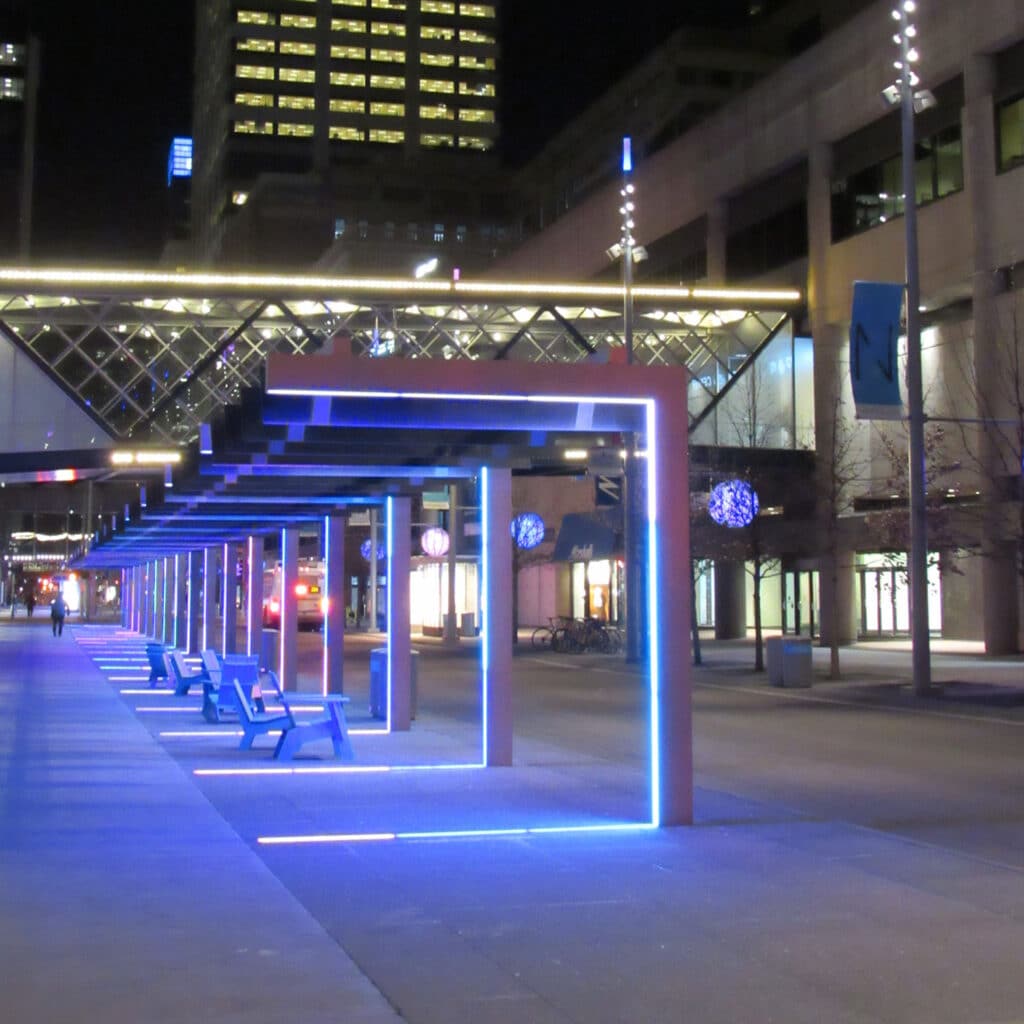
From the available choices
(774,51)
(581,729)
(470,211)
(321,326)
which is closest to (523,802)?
(581,729)

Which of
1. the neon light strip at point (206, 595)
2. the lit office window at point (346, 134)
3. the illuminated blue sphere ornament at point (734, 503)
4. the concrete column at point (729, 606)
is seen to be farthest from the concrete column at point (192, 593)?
the lit office window at point (346, 134)

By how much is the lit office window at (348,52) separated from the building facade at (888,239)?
4121 inches

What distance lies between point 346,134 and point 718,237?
10558 cm

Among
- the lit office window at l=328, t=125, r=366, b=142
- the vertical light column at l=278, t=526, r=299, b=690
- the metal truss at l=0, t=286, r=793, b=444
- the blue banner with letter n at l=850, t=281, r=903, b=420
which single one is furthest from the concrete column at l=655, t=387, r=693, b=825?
the lit office window at l=328, t=125, r=366, b=142

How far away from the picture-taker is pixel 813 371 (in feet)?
150

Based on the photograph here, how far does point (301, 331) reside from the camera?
49906 mm

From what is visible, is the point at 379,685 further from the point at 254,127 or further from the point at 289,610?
the point at 254,127

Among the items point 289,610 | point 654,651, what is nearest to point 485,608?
point 654,651

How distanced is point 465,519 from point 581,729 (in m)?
46.3

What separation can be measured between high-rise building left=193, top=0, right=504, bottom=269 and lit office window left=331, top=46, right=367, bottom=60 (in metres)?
0.10

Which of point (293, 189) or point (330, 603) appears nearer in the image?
point (330, 603)

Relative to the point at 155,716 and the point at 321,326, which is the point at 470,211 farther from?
the point at 155,716

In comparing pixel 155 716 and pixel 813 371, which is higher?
pixel 813 371

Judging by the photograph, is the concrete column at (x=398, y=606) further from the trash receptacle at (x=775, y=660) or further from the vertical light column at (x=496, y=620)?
the trash receptacle at (x=775, y=660)
